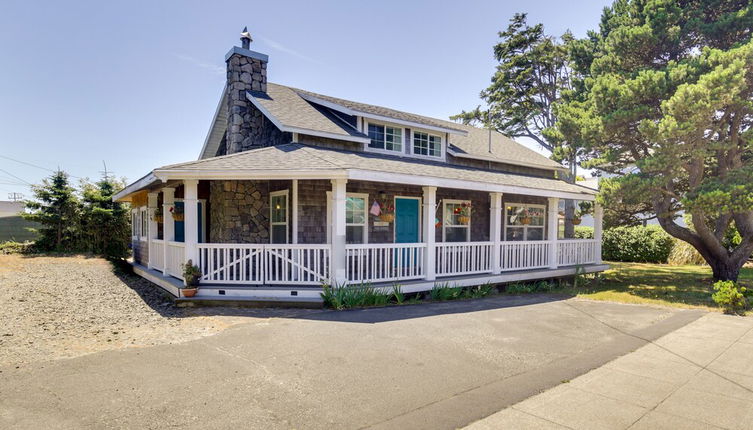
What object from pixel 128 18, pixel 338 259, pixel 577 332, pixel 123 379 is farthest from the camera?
pixel 128 18

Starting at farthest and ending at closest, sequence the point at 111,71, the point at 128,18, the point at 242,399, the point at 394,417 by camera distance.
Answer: the point at 111,71, the point at 128,18, the point at 242,399, the point at 394,417

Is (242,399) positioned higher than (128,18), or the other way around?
(128,18)

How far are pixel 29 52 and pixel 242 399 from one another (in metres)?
24.2

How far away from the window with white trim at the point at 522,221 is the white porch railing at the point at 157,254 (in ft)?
35.9

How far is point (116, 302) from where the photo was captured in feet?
28.7

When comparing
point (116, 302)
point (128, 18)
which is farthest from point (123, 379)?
point (128, 18)

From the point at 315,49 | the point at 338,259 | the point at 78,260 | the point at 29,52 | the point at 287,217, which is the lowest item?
the point at 78,260

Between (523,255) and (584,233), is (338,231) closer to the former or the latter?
(523,255)

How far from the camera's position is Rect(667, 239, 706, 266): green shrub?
61.1 feet

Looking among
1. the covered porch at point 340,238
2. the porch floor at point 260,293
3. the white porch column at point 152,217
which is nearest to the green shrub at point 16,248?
→ the covered porch at point 340,238

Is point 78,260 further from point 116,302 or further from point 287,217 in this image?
point 287,217

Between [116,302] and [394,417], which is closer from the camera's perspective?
[394,417]

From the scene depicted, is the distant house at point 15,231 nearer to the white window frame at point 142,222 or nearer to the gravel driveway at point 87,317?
the white window frame at point 142,222

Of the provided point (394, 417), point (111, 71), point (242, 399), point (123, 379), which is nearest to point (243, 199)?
point (123, 379)
